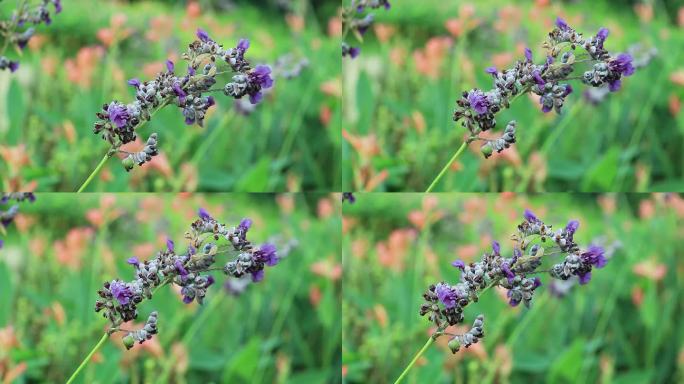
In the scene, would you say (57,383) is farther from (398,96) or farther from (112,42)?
(398,96)

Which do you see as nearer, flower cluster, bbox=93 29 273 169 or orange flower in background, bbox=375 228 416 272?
flower cluster, bbox=93 29 273 169

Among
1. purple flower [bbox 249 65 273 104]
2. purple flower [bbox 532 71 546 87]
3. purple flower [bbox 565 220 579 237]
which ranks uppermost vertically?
purple flower [bbox 249 65 273 104]

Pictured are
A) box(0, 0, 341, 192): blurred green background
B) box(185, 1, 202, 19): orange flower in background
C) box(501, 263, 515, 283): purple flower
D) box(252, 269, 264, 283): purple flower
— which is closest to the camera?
box(501, 263, 515, 283): purple flower

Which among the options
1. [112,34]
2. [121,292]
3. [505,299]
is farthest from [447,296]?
[112,34]

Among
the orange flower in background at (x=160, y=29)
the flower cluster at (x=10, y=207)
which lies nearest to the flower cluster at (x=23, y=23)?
the orange flower in background at (x=160, y=29)

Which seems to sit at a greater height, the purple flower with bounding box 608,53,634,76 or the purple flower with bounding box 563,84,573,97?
the purple flower with bounding box 608,53,634,76

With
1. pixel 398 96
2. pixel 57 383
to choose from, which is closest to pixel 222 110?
pixel 398 96

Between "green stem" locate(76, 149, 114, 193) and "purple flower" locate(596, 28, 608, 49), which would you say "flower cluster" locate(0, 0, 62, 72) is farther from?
"purple flower" locate(596, 28, 608, 49)

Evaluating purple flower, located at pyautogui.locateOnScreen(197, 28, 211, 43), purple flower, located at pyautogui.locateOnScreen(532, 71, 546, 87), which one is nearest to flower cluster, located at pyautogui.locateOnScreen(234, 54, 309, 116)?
purple flower, located at pyautogui.locateOnScreen(197, 28, 211, 43)

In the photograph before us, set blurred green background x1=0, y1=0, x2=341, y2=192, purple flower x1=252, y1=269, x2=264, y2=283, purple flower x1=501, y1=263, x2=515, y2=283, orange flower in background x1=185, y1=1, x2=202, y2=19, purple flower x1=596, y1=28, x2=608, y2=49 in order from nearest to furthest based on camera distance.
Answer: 1. purple flower x1=501, y1=263, x2=515, y2=283
2. purple flower x1=596, y1=28, x2=608, y2=49
3. purple flower x1=252, y1=269, x2=264, y2=283
4. blurred green background x1=0, y1=0, x2=341, y2=192
5. orange flower in background x1=185, y1=1, x2=202, y2=19
